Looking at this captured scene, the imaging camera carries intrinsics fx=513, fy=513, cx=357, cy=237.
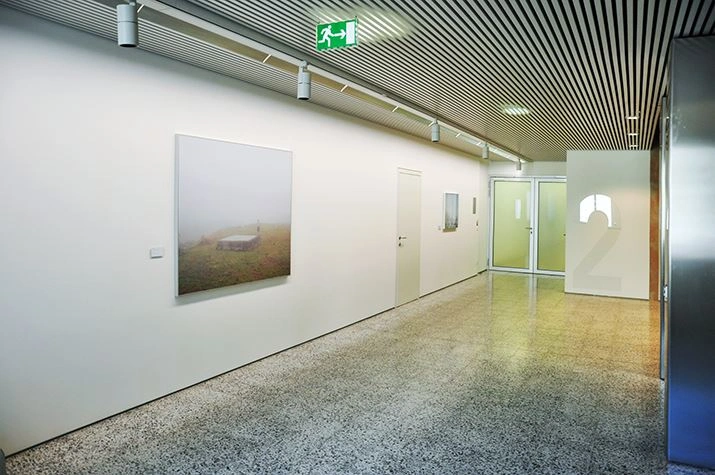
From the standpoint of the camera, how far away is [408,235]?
8539 millimetres

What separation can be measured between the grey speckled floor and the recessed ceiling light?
2.79 metres

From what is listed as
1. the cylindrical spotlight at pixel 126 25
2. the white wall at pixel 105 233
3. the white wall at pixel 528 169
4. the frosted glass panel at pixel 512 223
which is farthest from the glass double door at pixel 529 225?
the cylindrical spotlight at pixel 126 25

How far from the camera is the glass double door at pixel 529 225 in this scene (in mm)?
12383

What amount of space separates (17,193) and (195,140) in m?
1.53

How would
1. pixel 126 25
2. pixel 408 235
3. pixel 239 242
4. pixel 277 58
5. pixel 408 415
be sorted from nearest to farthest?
pixel 126 25, pixel 408 415, pixel 277 58, pixel 239 242, pixel 408 235

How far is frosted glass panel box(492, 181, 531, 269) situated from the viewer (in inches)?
500

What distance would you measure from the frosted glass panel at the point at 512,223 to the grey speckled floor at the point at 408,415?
6.24 meters

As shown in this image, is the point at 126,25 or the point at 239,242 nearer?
the point at 126,25

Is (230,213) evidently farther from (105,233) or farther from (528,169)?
(528,169)

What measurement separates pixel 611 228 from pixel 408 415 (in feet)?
23.1

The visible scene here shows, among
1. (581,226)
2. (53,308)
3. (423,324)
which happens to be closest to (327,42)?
(53,308)

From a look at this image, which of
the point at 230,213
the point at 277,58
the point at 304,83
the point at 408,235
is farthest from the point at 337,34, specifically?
the point at 408,235

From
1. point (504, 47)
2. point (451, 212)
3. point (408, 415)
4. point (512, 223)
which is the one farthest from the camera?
point (512, 223)

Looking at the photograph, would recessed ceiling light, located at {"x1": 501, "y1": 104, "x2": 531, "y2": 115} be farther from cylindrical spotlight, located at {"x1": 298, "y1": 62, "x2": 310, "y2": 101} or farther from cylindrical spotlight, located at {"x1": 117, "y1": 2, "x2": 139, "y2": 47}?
cylindrical spotlight, located at {"x1": 117, "y1": 2, "x2": 139, "y2": 47}
